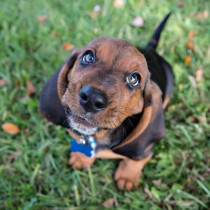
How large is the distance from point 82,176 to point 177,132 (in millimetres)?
1448

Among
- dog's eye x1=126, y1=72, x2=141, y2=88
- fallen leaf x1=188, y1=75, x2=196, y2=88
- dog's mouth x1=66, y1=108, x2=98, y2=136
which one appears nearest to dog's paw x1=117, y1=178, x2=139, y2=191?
dog's mouth x1=66, y1=108, x2=98, y2=136

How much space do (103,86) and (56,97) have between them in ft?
2.63

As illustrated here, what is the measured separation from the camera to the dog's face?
2.10m

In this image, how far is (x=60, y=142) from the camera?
12.3ft

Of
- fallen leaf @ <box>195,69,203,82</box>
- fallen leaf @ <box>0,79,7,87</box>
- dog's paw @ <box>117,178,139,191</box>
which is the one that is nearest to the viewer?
dog's paw @ <box>117,178,139,191</box>

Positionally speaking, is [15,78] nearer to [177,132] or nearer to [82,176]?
[82,176]

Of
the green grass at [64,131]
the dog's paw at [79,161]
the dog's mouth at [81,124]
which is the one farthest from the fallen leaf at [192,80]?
the dog's mouth at [81,124]

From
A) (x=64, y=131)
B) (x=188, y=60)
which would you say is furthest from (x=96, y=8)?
(x=64, y=131)

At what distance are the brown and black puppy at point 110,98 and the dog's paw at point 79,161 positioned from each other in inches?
20.7

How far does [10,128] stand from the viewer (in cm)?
374

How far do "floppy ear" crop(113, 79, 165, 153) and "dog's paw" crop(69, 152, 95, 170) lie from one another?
85 centimetres

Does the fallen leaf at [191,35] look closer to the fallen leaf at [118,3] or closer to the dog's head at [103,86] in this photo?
the fallen leaf at [118,3]

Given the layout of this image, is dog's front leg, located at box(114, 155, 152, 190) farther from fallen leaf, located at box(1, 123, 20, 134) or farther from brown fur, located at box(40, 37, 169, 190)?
fallen leaf, located at box(1, 123, 20, 134)

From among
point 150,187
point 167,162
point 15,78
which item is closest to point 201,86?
point 167,162
